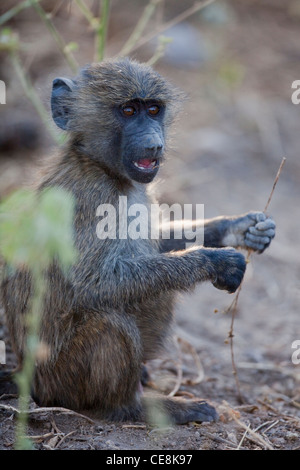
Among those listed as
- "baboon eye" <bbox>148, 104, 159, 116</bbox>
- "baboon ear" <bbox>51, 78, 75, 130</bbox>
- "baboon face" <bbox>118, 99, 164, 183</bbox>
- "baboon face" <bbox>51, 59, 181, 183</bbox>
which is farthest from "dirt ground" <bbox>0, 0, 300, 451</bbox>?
"baboon face" <bbox>118, 99, 164, 183</bbox>

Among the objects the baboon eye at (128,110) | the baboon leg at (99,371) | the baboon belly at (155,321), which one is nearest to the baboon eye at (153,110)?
the baboon eye at (128,110)

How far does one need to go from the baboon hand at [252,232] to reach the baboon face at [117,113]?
802 mm

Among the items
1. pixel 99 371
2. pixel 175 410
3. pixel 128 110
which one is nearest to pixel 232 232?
pixel 128 110

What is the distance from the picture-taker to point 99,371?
3996 mm

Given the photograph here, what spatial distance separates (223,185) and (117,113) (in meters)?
4.45

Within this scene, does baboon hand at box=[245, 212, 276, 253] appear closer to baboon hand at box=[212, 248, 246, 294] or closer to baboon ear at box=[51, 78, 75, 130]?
baboon hand at box=[212, 248, 246, 294]

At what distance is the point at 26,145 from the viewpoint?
27.0 feet

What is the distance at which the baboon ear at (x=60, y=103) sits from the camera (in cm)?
445

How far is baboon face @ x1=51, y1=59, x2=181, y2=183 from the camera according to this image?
4168mm

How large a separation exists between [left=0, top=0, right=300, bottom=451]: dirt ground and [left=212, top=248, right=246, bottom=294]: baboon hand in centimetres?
30
